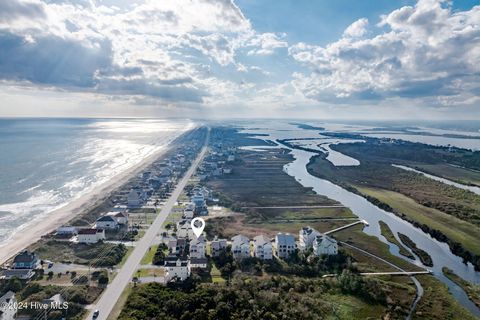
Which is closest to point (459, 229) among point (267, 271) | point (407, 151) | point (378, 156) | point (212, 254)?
point (267, 271)

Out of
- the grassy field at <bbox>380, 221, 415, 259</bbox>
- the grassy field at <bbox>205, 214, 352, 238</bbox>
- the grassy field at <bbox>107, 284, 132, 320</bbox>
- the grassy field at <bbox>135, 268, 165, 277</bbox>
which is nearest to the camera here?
the grassy field at <bbox>107, 284, 132, 320</bbox>

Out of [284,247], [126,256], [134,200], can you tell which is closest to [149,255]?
[126,256]

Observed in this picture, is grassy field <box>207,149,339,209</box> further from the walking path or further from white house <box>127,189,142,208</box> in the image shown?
the walking path

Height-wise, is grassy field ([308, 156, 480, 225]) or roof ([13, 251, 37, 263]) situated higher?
grassy field ([308, 156, 480, 225])

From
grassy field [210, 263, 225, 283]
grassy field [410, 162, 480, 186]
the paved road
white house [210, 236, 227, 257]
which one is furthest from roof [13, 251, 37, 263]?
grassy field [410, 162, 480, 186]

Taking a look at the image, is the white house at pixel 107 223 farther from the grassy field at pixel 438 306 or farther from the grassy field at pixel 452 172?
the grassy field at pixel 452 172

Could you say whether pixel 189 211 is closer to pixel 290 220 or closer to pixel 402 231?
pixel 290 220
